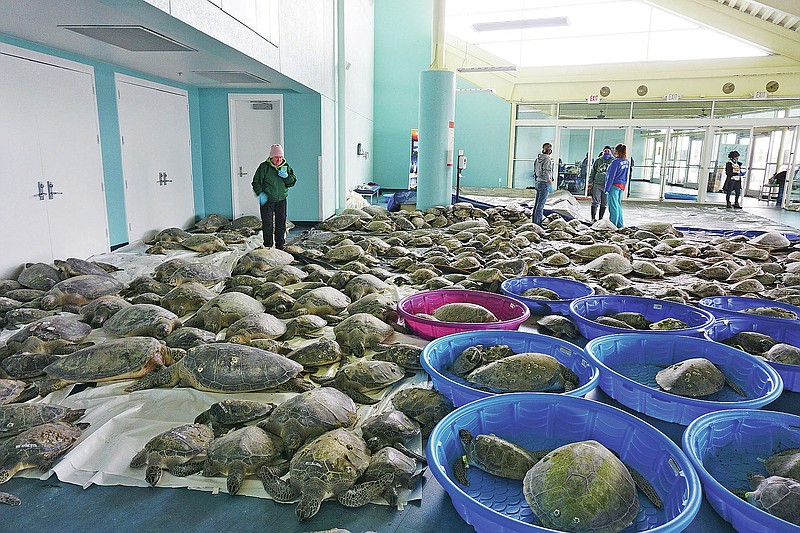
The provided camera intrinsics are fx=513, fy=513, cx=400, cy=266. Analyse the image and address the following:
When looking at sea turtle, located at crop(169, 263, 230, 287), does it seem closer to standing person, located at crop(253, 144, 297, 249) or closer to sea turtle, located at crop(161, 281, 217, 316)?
sea turtle, located at crop(161, 281, 217, 316)

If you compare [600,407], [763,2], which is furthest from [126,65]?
[763,2]

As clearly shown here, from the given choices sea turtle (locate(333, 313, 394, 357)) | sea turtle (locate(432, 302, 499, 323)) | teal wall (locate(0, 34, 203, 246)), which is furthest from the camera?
teal wall (locate(0, 34, 203, 246))

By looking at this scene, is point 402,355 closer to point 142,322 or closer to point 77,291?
point 142,322

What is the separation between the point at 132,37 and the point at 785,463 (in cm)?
609

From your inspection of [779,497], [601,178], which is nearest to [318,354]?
[779,497]

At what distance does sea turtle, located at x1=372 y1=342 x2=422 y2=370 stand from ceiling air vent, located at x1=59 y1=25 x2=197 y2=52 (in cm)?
372

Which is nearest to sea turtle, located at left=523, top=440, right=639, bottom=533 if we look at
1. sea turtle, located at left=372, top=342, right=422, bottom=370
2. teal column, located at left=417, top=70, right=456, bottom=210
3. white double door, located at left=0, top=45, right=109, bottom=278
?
sea turtle, located at left=372, top=342, right=422, bottom=370

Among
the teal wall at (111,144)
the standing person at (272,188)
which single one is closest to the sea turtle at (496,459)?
the standing person at (272,188)

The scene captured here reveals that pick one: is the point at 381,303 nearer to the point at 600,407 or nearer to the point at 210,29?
the point at 600,407

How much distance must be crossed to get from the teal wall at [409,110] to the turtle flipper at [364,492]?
15.5 meters

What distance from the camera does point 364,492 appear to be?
217 cm

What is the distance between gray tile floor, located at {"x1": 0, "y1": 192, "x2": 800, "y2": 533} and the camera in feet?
6.73

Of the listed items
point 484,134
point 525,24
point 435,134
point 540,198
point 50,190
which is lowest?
point 540,198

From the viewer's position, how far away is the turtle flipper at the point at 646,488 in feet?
6.79
